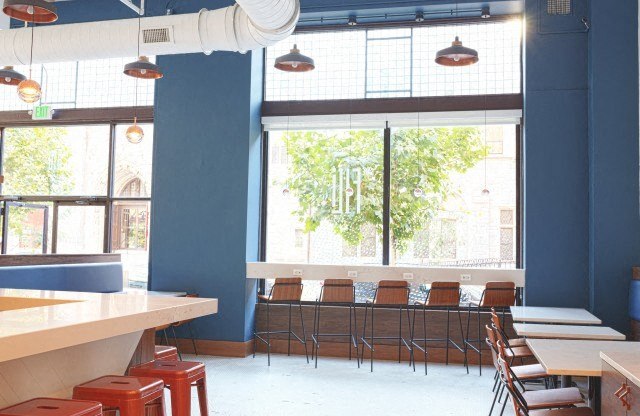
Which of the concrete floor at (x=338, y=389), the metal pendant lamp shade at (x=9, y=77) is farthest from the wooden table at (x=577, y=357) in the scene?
the metal pendant lamp shade at (x=9, y=77)

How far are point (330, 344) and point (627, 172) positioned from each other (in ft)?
12.1

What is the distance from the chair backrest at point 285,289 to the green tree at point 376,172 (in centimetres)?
102

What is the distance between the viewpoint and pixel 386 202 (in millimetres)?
7387

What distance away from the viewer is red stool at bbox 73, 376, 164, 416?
2.43 metres

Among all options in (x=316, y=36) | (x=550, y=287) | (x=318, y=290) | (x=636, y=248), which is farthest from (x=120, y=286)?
(x=636, y=248)

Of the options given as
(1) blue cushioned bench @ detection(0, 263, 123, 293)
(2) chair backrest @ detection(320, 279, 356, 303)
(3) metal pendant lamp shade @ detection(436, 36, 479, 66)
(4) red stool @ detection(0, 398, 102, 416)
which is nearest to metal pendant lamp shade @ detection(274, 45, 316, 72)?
(3) metal pendant lamp shade @ detection(436, 36, 479, 66)

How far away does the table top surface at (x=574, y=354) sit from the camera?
115 inches

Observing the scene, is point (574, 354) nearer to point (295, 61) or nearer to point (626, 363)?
point (626, 363)

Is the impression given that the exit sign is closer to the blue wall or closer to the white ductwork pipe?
the white ductwork pipe

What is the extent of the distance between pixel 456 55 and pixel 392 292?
2508 millimetres

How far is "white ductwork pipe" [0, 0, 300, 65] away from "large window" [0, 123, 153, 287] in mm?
1612

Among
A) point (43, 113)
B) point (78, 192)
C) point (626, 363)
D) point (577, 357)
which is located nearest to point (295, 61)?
point (577, 357)

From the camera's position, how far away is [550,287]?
652 cm

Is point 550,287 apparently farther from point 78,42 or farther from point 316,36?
point 78,42
